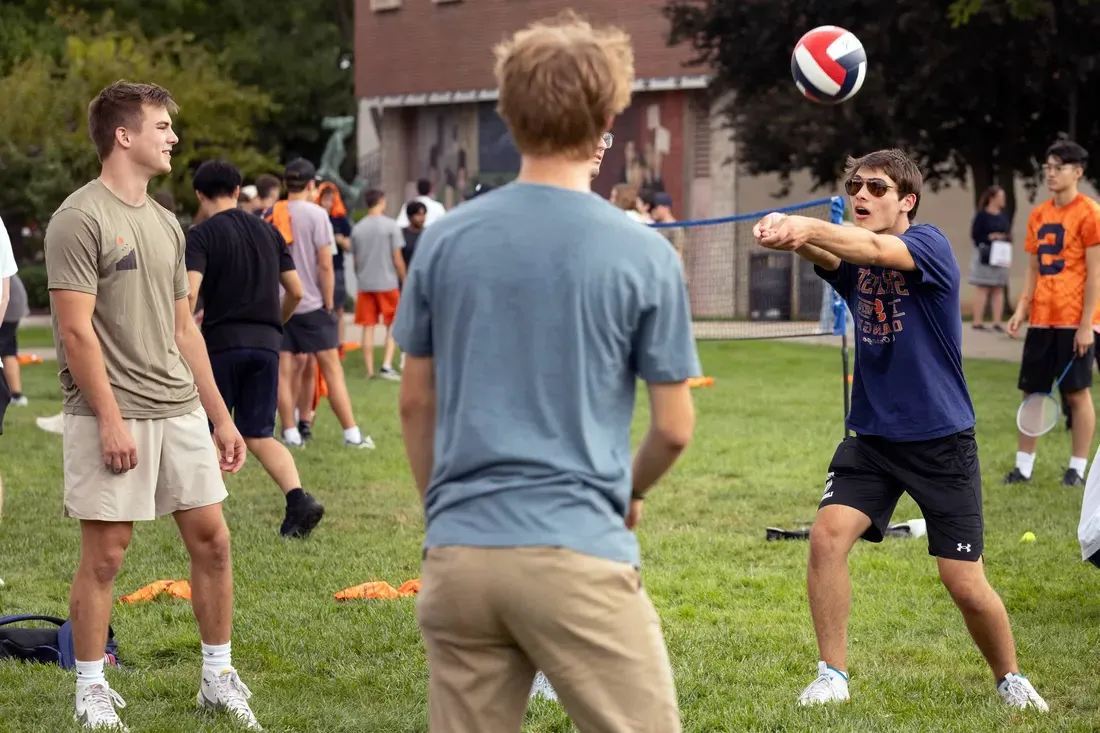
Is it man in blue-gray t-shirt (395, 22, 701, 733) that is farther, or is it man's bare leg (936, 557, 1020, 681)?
man's bare leg (936, 557, 1020, 681)

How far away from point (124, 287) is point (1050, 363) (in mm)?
7132

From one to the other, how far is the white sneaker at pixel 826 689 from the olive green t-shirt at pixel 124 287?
8.13 ft

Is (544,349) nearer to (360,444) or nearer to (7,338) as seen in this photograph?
(360,444)

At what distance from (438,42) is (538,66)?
115ft

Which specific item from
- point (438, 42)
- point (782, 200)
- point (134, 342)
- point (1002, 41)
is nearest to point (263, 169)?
point (438, 42)

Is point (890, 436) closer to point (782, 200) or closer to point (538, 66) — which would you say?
point (538, 66)

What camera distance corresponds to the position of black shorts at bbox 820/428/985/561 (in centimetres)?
530

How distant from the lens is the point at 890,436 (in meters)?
5.33

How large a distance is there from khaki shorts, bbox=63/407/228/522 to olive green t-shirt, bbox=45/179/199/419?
6 cm

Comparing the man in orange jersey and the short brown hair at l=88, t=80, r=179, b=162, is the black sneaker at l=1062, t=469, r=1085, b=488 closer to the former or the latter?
the man in orange jersey

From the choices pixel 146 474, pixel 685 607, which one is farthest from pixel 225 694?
pixel 685 607

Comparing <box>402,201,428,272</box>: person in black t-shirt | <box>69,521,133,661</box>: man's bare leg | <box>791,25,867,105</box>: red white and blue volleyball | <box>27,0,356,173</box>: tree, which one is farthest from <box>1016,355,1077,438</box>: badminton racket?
<box>27,0,356,173</box>: tree

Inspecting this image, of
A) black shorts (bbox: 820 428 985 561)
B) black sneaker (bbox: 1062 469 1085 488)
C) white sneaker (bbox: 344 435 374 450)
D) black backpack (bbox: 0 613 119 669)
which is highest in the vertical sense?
black shorts (bbox: 820 428 985 561)

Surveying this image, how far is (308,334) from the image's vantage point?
472 inches
